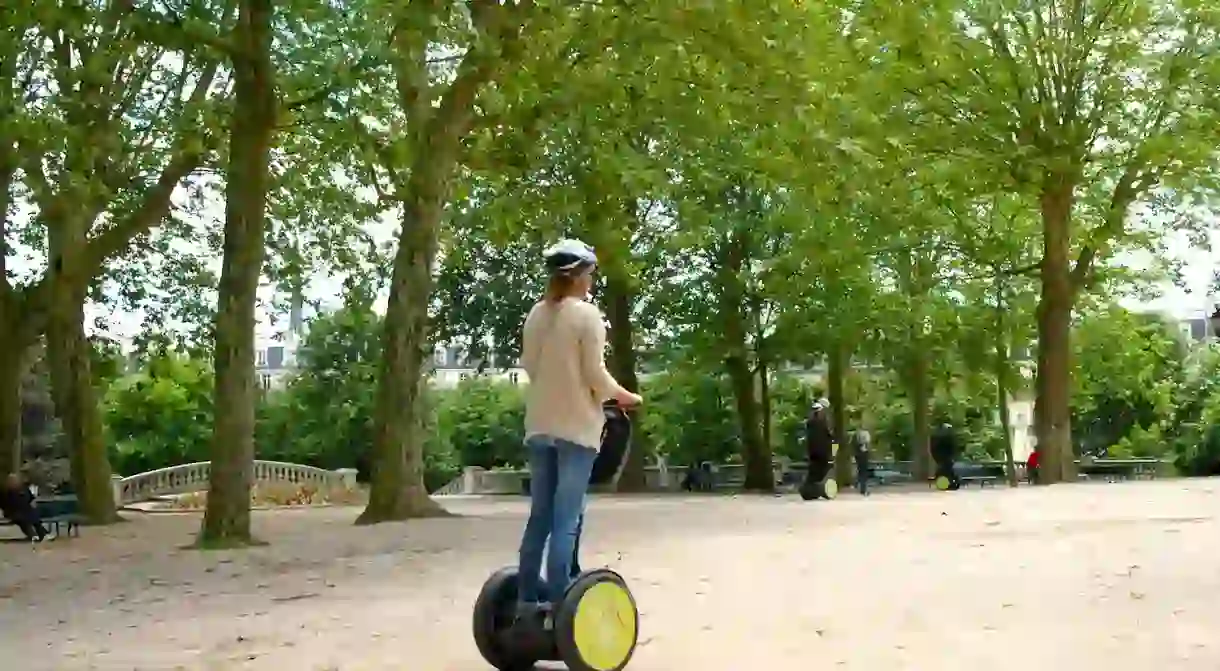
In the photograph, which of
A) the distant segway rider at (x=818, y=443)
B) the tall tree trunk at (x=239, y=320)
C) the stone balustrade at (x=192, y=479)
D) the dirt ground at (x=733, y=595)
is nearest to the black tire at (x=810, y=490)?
the distant segway rider at (x=818, y=443)

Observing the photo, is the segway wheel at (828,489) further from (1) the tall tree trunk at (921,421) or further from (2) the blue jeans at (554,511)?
(2) the blue jeans at (554,511)

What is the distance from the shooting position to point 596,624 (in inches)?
242

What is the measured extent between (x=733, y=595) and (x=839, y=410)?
3186cm

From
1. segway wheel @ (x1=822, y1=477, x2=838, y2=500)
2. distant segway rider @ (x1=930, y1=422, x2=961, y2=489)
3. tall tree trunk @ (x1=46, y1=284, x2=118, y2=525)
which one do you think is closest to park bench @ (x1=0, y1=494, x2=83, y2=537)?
tall tree trunk @ (x1=46, y1=284, x2=118, y2=525)

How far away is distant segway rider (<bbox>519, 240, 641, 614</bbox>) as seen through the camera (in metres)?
6.15

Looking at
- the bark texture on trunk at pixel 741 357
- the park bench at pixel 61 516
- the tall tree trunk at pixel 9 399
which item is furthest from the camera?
the bark texture on trunk at pixel 741 357

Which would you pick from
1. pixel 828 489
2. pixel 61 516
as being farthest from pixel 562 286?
pixel 828 489

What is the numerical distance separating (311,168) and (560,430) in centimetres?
1938

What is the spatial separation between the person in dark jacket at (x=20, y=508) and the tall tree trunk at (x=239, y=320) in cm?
516

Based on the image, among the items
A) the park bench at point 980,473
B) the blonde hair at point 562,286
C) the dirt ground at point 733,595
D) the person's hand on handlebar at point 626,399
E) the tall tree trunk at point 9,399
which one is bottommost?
the dirt ground at point 733,595

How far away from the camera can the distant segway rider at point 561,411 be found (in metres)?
6.15

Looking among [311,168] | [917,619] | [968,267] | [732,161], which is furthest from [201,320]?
[917,619]

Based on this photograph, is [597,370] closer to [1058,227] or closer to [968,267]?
[1058,227]

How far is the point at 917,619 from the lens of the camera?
26.6 ft
